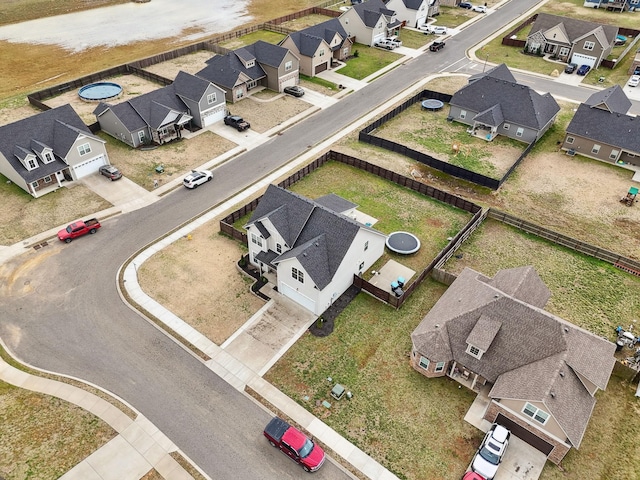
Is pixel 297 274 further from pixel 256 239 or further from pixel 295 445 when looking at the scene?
pixel 295 445

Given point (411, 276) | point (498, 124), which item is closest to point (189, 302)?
point (411, 276)

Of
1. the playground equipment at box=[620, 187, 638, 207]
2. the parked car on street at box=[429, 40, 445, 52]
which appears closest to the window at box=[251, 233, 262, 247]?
the playground equipment at box=[620, 187, 638, 207]

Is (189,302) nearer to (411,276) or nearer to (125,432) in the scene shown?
(125,432)

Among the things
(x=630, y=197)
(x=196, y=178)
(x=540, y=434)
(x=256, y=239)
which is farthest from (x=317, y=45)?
(x=540, y=434)

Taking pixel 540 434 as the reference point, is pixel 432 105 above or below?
above

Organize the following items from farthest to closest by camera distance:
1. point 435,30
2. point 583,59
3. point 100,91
A: point 435,30 < point 583,59 < point 100,91

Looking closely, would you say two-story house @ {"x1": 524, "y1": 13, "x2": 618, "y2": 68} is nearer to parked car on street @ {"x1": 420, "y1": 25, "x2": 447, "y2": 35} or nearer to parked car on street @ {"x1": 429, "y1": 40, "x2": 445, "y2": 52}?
parked car on street @ {"x1": 429, "y1": 40, "x2": 445, "y2": 52}
